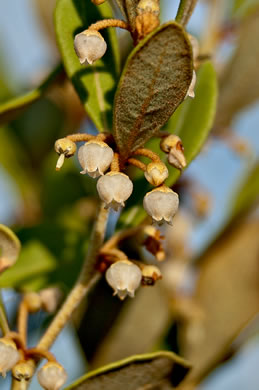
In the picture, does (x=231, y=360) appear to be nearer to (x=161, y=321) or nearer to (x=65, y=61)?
(x=161, y=321)

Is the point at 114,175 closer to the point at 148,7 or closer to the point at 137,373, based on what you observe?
the point at 148,7

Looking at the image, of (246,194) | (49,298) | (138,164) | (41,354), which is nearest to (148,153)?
(138,164)

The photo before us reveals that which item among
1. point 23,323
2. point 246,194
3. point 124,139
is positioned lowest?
point 246,194

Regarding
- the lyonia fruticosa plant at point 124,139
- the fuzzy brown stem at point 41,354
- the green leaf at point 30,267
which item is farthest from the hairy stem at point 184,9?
the green leaf at point 30,267

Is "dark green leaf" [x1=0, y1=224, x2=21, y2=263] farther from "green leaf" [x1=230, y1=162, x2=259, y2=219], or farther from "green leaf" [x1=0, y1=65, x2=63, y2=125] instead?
"green leaf" [x1=230, y1=162, x2=259, y2=219]

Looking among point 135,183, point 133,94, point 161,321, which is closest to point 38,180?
point 161,321

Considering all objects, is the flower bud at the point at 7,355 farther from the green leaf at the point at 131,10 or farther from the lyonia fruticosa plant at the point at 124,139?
the green leaf at the point at 131,10

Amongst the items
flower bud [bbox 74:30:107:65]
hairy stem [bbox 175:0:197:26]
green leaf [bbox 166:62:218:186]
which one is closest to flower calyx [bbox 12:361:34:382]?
green leaf [bbox 166:62:218:186]
